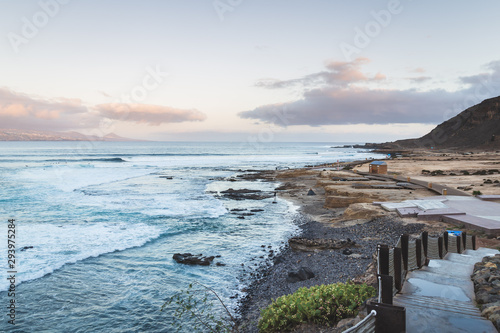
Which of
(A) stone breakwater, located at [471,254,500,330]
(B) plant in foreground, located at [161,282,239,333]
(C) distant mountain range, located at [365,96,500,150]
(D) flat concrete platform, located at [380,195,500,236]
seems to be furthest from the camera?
→ (C) distant mountain range, located at [365,96,500,150]

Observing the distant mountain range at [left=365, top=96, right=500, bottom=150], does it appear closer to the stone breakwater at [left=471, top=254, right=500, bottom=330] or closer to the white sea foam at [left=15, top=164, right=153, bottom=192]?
the white sea foam at [left=15, top=164, right=153, bottom=192]

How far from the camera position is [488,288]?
19.8ft

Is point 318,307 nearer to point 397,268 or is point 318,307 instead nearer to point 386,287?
point 397,268

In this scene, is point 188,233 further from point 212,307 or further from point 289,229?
point 212,307

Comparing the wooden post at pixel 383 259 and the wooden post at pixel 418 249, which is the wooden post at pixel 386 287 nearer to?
the wooden post at pixel 383 259

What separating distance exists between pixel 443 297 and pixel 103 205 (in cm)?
2910

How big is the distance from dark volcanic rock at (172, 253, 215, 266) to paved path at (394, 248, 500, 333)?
9773 millimetres

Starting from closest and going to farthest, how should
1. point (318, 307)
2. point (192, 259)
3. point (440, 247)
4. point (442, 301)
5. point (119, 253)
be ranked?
point (442, 301) < point (318, 307) < point (440, 247) < point (192, 259) < point (119, 253)

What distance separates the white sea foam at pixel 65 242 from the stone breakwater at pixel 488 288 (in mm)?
15257

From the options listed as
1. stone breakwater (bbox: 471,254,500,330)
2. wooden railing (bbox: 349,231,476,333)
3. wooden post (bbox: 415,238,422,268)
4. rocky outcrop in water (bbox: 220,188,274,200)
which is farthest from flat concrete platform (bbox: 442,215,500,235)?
rocky outcrop in water (bbox: 220,188,274,200)

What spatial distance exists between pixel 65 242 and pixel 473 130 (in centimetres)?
16599

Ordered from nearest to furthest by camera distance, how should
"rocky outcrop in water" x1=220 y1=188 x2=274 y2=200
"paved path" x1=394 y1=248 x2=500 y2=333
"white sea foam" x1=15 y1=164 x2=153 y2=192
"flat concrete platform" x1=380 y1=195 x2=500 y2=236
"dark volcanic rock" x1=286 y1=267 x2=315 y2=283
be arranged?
"paved path" x1=394 y1=248 x2=500 y2=333 < "dark volcanic rock" x1=286 y1=267 x2=315 y2=283 < "flat concrete platform" x1=380 y1=195 x2=500 y2=236 < "rocky outcrop in water" x1=220 y1=188 x2=274 y2=200 < "white sea foam" x1=15 y1=164 x2=153 y2=192

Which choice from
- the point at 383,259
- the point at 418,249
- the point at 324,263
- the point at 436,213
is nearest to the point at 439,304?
the point at 383,259

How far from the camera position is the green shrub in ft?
21.9
